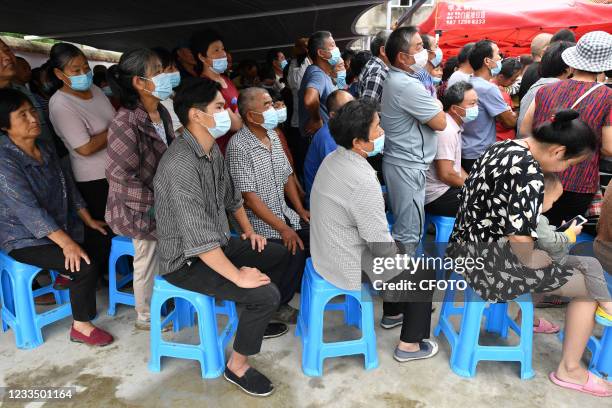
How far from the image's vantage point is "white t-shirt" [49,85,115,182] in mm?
2479

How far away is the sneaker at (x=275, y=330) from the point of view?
243 cm

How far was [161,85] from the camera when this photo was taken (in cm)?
229

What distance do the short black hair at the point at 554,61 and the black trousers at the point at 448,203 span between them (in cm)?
107

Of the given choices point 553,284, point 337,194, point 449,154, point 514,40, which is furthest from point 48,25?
point 514,40

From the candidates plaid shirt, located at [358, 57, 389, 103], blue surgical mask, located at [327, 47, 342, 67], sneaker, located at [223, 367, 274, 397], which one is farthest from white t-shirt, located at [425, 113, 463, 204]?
sneaker, located at [223, 367, 274, 397]

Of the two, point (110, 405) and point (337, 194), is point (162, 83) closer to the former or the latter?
point (337, 194)

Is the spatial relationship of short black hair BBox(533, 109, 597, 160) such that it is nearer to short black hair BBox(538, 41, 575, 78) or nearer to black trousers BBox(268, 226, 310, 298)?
short black hair BBox(538, 41, 575, 78)

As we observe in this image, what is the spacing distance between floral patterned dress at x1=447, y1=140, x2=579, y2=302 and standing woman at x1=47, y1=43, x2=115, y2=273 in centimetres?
225

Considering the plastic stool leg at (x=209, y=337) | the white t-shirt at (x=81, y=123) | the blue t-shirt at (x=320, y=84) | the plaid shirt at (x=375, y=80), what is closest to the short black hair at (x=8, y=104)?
the white t-shirt at (x=81, y=123)

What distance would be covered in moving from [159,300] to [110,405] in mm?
513

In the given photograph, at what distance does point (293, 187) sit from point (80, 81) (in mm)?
1491

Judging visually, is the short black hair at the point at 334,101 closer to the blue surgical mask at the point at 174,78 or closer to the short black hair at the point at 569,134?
the blue surgical mask at the point at 174,78

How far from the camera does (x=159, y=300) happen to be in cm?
202

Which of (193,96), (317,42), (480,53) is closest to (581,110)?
(480,53)
